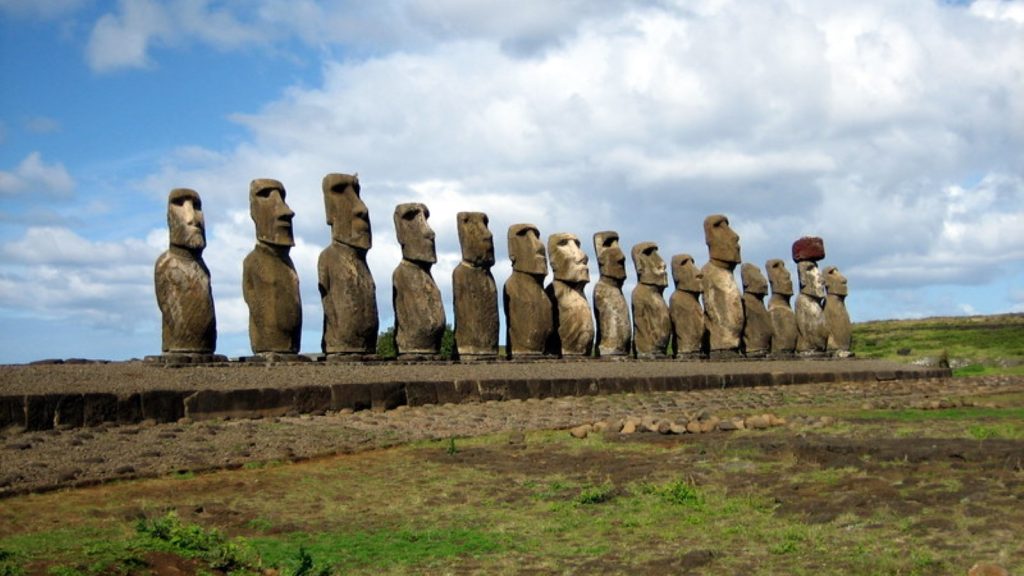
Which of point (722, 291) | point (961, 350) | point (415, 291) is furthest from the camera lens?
point (961, 350)

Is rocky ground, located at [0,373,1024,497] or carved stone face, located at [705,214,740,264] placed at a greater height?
carved stone face, located at [705,214,740,264]

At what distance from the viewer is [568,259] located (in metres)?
21.4

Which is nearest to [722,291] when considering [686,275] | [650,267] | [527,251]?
[686,275]

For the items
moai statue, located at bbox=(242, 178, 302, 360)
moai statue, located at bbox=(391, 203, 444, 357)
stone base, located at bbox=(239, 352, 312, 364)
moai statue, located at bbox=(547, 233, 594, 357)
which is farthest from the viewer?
moai statue, located at bbox=(547, 233, 594, 357)

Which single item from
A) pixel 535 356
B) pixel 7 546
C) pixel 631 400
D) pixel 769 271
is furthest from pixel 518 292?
pixel 7 546

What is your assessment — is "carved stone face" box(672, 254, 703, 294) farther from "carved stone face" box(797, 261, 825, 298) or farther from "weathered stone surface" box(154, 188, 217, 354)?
"weathered stone surface" box(154, 188, 217, 354)

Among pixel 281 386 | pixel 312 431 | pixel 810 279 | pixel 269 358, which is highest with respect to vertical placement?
pixel 810 279

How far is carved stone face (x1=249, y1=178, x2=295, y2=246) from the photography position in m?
15.0

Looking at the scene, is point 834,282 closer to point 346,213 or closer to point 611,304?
point 611,304

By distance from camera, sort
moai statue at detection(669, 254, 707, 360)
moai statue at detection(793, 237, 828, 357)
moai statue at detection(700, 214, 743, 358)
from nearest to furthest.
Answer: moai statue at detection(669, 254, 707, 360)
moai statue at detection(700, 214, 743, 358)
moai statue at detection(793, 237, 828, 357)

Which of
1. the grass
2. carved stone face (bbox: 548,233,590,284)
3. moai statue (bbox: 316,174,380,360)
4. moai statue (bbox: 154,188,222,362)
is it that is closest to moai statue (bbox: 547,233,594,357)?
carved stone face (bbox: 548,233,590,284)

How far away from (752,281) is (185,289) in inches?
618

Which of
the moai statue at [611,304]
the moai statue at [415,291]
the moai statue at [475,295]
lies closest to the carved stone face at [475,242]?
the moai statue at [475,295]

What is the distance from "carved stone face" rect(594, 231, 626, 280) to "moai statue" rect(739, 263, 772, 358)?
14.9 feet
